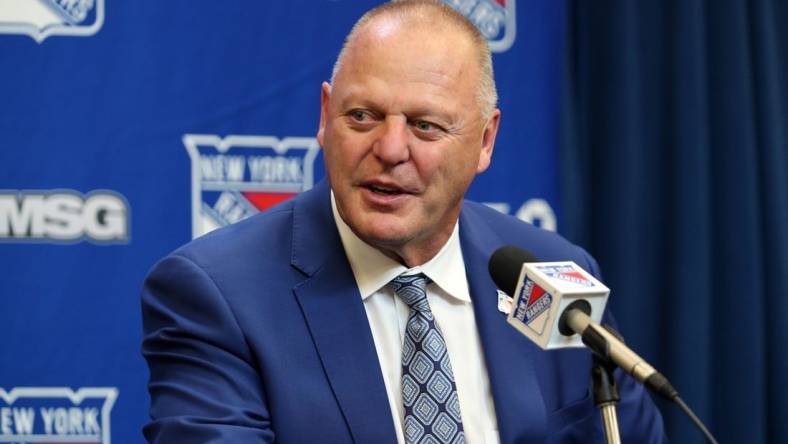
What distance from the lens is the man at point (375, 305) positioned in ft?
7.02

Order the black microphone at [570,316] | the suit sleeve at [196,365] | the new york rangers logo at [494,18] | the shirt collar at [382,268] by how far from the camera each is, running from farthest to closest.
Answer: the new york rangers logo at [494,18] → the shirt collar at [382,268] → the suit sleeve at [196,365] → the black microphone at [570,316]

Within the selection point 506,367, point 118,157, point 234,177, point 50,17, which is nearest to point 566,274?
point 506,367

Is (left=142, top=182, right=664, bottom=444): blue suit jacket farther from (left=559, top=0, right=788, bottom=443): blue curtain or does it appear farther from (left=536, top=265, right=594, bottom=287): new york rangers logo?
(left=559, top=0, right=788, bottom=443): blue curtain

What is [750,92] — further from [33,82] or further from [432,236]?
[33,82]

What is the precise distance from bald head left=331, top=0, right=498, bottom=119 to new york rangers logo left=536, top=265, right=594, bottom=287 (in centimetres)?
75

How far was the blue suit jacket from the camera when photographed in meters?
2.10

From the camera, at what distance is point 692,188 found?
356 cm

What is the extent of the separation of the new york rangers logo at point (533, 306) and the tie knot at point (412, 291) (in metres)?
0.60

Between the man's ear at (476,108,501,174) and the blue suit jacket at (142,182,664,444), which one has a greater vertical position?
the man's ear at (476,108,501,174)

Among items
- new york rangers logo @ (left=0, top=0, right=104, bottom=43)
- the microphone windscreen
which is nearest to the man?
the microphone windscreen

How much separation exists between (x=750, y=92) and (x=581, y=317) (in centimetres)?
224

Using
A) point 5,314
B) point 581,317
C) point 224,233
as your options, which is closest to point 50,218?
point 5,314

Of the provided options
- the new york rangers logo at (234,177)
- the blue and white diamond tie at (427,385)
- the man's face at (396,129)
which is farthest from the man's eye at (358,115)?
the new york rangers logo at (234,177)

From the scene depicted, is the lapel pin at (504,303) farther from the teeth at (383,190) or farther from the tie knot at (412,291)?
the teeth at (383,190)
